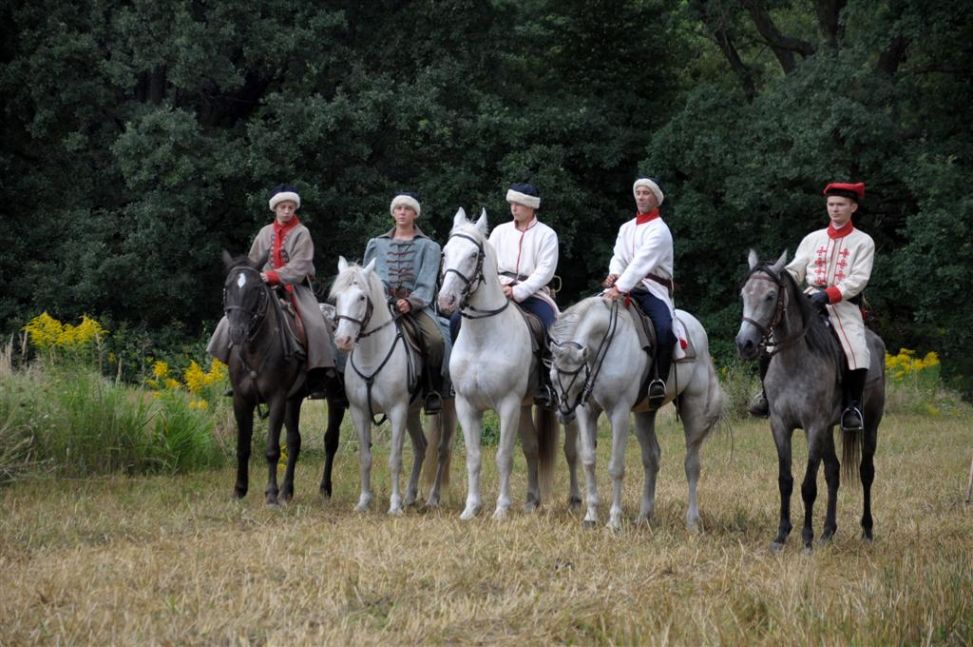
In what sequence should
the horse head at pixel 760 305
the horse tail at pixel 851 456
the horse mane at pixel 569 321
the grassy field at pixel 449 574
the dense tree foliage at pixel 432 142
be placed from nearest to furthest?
the grassy field at pixel 449 574 → the horse head at pixel 760 305 → the horse mane at pixel 569 321 → the horse tail at pixel 851 456 → the dense tree foliage at pixel 432 142

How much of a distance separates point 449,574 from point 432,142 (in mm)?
24646

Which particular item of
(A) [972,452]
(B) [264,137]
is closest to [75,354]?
(A) [972,452]

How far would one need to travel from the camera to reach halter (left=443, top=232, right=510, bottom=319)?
1023 centimetres

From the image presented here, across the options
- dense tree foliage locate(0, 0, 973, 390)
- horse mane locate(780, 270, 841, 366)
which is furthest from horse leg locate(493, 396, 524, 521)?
dense tree foliage locate(0, 0, 973, 390)

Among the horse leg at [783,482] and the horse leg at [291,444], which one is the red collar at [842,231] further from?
the horse leg at [291,444]

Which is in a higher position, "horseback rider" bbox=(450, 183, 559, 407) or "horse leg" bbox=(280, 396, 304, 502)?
"horseback rider" bbox=(450, 183, 559, 407)

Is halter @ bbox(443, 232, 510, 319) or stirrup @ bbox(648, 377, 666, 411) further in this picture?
stirrup @ bbox(648, 377, 666, 411)

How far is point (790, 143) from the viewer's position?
97.5 ft

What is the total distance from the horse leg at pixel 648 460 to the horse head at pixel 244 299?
3571 millimetres

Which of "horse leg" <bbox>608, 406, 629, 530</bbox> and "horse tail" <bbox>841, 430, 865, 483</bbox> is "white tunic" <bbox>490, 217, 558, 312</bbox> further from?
"horse tail" <bbox>841, 430, 865, 483</bbox>

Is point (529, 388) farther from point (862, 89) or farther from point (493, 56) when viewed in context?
point (493, 56)

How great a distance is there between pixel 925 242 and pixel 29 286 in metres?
20.1

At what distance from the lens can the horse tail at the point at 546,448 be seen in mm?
11492

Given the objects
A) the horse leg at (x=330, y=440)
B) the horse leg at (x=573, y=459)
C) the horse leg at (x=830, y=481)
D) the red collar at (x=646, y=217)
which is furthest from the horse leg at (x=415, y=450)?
the horse leg at (x=830, y=481)
